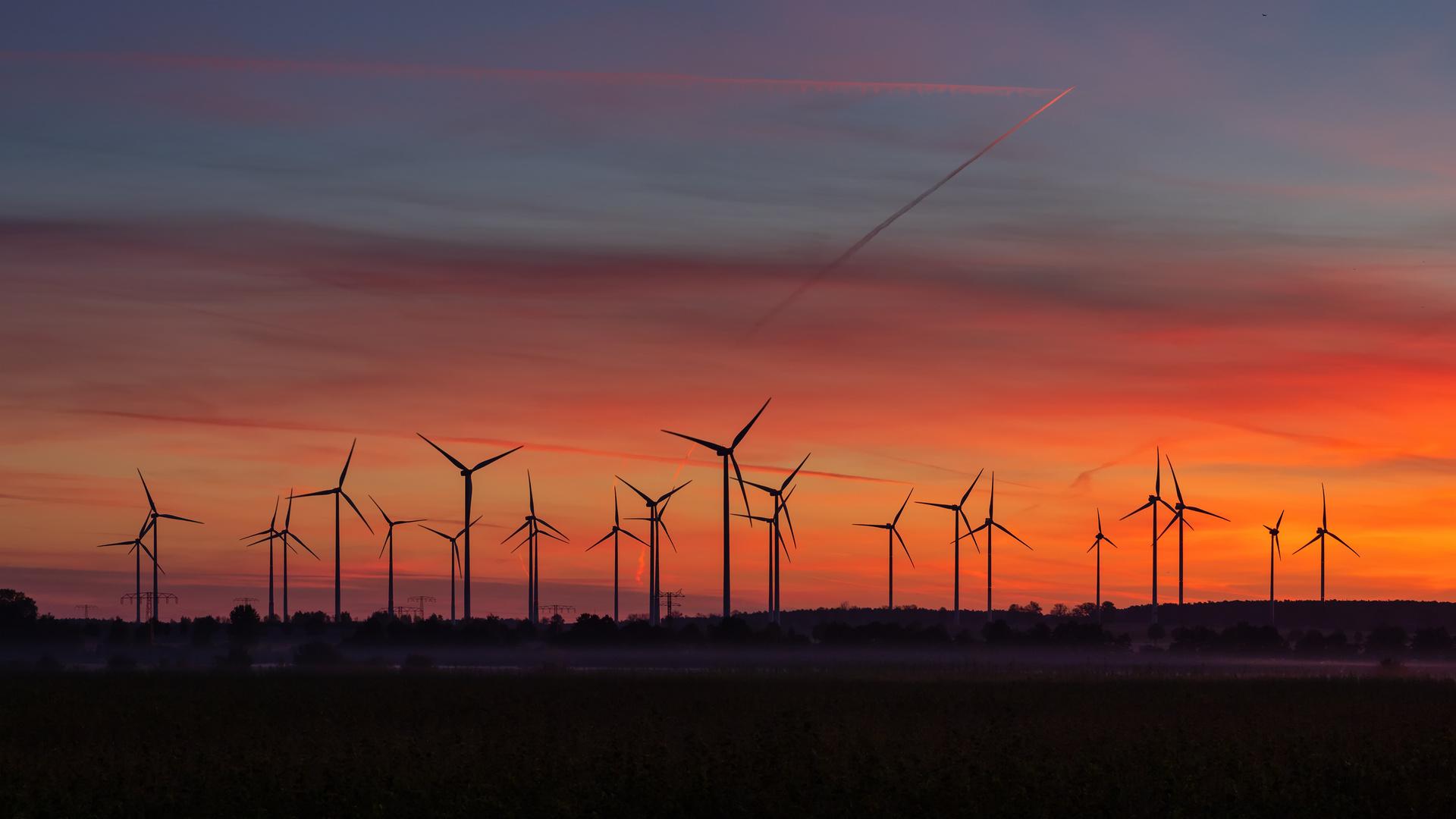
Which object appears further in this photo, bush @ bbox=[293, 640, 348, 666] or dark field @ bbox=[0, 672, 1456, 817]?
bush @ bbox=[293, 640, 348, 666]

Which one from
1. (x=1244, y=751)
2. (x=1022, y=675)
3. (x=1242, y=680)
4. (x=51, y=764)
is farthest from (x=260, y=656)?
(x=1244, y=751)

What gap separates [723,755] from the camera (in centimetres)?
4169

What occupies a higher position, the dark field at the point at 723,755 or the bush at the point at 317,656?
the dark field at the point at 723,755

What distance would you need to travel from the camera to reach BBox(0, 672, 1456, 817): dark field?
37.4m

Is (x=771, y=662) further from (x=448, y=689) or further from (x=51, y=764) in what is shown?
(x=51, y=764)

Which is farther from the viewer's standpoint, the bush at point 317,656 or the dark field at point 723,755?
the bush at point 317,656

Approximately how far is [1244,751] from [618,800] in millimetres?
18946

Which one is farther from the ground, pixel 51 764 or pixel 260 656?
pixel 51 764

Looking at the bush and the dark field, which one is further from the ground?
the dark field

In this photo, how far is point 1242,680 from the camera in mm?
96438

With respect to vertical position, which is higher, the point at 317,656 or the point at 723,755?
the point at 723,755

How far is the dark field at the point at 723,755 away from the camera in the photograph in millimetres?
37375

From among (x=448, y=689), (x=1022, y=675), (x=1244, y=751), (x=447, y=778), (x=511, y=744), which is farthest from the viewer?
(x=1022, y=675)

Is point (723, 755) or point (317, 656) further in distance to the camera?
point (317, 656)
